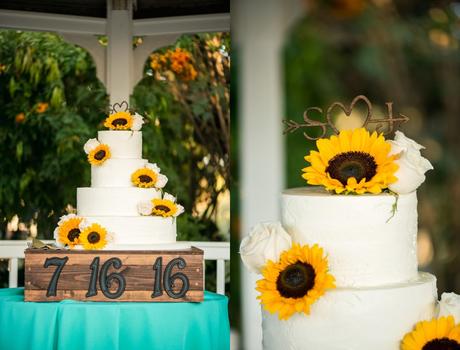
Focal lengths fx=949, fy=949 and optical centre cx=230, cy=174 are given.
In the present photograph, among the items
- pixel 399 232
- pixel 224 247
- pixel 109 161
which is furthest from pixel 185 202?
pixel 399 232

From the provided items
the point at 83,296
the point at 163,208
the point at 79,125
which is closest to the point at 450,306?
the point at 83,296

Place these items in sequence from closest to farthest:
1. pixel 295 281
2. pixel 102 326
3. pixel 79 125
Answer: pixel 295 281 < pixel 102 326 < pixel 79 125

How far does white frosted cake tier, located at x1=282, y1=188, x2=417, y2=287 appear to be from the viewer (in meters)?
2.87

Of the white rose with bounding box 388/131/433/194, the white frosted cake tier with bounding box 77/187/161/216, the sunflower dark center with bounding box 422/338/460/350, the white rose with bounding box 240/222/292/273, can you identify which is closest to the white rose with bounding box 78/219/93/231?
the white frosted cake tier with bounding box 77/187/161/216

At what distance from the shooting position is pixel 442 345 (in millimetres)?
2801

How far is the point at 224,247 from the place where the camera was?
6223mm

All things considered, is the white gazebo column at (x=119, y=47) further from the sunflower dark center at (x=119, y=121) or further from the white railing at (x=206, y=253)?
the sunflower dark center at (x=119, y=121)

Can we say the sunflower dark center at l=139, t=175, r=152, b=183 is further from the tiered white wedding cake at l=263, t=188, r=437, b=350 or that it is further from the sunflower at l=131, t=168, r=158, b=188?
the tiered white wedding cake at l=263, t=188, r=437, b=350

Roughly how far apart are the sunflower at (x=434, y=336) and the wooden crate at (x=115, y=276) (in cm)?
130

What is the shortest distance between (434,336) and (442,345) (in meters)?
0.04

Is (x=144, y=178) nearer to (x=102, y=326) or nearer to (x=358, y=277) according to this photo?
(x=102, y=326)

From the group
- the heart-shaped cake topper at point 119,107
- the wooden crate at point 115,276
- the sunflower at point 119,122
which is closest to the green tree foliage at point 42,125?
the heart-shaped cake topper at point 119,107

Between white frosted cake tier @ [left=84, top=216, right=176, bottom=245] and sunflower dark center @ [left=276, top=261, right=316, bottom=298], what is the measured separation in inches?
58.3

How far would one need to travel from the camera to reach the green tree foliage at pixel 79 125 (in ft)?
26.2
